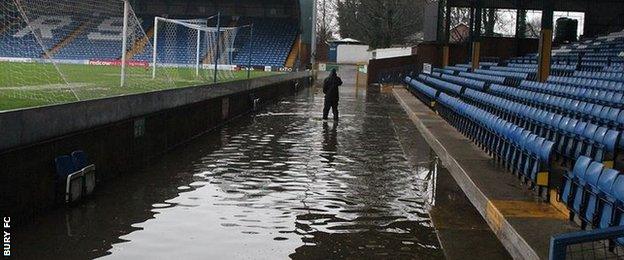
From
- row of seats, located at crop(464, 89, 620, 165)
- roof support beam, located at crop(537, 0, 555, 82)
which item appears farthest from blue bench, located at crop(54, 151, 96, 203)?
roof support beam, located at crop(537, 0, 555, 82)

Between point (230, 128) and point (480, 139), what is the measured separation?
25.6 feet

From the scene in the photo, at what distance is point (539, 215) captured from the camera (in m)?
7.31

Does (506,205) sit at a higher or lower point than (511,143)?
lower

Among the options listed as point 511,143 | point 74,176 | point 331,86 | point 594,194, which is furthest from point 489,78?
point 594,194

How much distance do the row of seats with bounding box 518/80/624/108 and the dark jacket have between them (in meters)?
5.78

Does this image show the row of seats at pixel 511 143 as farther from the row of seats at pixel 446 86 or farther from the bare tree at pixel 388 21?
the bare tree at pixel 388 21

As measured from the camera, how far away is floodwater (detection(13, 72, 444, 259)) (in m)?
6.93

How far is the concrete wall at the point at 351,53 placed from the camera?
3319 inches

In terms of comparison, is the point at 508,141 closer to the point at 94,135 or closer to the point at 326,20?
the point at 94,135

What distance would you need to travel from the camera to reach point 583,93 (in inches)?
662

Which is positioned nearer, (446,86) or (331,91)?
(331,91)

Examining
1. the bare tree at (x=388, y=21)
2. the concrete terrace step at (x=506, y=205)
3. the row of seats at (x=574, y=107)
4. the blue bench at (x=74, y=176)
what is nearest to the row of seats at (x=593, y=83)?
the row of seats at (x=574, y=107)

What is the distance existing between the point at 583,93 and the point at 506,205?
10.2 meters

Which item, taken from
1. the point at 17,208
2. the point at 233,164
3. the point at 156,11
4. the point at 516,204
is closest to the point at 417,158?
the point at 233,164
